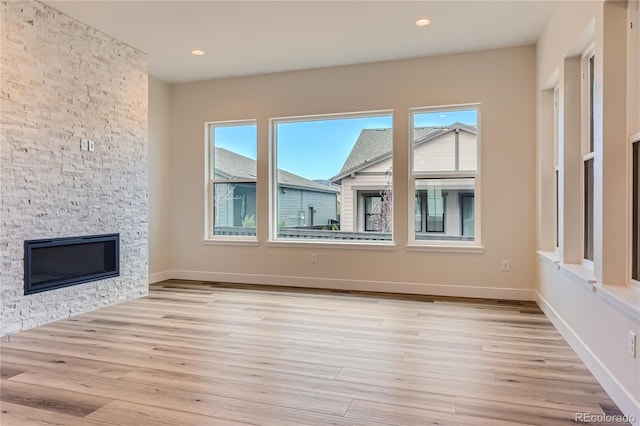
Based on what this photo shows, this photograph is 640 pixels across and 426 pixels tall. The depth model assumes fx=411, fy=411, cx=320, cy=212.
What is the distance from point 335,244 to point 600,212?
10.6 feet

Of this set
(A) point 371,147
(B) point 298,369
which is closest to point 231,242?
(A) point 371,147

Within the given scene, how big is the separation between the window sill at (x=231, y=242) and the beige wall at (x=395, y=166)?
7cm

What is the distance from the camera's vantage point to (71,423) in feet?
6.63

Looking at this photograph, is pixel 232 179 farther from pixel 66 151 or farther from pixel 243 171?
pixel 66 151

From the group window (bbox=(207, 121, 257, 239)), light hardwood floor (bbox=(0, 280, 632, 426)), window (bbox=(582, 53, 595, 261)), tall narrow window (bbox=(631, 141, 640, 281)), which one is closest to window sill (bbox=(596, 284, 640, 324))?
tall narrow window (bbox=(631, 141, 640, 281))

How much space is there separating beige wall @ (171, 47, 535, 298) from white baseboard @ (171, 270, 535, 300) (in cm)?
1

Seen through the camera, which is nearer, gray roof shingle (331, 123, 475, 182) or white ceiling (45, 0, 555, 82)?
white ceiling (45, 0, 555, 82)

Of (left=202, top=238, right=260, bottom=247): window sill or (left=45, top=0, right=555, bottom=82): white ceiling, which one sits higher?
(left=45, top=0, right=555, bottom=82): white ceiling

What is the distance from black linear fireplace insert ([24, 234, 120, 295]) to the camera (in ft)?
11.8

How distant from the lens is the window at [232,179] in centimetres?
581

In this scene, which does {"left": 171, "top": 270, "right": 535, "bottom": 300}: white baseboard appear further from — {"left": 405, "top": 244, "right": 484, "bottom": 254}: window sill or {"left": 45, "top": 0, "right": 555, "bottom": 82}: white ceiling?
{"left": 45, "top": 0, "right": 555, "bottom": 82}: white ceiling

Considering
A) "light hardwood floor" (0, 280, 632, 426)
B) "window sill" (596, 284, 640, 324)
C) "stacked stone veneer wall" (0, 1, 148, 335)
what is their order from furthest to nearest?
"stacked stone veneer wall" (0, 1, 148, 335) → "light hardwood floor" (0, 280, 632, 426) → "window sill" (596, 284, 640, 324)

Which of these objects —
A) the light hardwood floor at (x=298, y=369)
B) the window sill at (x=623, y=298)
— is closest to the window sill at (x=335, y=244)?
the light hardwood floor at (x=298, y=369)
